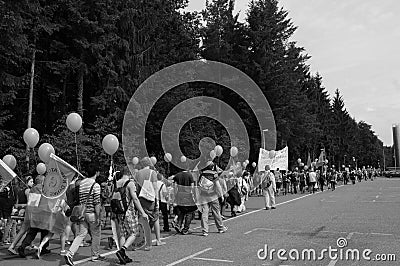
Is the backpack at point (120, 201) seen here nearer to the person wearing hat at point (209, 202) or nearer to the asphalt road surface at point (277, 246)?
the asphalt road surface at point (277, 246)

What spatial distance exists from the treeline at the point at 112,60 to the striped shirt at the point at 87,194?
13687 mm

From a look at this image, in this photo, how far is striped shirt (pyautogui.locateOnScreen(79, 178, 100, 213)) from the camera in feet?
28.7

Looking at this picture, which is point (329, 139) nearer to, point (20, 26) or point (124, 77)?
point (124, 77)

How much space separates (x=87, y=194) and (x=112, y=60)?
78.7ft

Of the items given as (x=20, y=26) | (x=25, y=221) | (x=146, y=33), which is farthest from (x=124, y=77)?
(x=25, y=221)

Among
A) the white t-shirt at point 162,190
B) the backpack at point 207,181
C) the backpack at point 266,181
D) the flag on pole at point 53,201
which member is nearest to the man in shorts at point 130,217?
the flag on pole at point 53,201

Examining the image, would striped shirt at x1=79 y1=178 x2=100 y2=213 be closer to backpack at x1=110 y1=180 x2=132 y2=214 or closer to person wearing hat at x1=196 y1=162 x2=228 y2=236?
backpack at x1=110 y1=180 x2=132 y2=214

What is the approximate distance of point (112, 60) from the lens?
31578mm

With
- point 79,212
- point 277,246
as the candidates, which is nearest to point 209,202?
point 277,246

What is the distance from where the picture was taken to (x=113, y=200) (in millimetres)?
9117

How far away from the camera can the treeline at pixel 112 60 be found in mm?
25453

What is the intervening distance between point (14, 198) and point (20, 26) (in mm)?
11839

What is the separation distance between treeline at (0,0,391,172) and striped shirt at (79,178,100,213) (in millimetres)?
13687

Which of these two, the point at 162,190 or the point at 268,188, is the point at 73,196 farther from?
the point at 268,188
